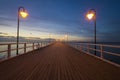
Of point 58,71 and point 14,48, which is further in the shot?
point 14,48

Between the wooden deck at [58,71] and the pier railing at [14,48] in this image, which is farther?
the pier railing at [14,48]

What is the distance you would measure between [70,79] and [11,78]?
1993 mm

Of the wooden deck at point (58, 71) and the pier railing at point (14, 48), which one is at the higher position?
the pier railing at point (14, 48)

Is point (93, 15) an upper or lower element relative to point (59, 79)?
upper

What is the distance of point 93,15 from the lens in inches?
559

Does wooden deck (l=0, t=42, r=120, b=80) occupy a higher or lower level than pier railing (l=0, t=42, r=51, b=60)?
lower

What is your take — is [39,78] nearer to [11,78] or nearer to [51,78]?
[51,78]

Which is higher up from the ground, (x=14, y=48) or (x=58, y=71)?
(x=14, y=48)

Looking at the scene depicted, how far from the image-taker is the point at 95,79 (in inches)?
194

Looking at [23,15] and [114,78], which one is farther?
[23,15]

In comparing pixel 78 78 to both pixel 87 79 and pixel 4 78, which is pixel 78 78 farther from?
pixel 4 78

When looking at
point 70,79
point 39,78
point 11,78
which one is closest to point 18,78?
point 11,78

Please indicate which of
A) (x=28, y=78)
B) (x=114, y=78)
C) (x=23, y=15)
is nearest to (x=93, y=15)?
(x=23, y=15)

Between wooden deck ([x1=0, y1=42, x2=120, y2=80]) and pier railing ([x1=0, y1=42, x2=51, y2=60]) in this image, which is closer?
wooden deck ([x1=0, y1=42, x2=120, y2=80])
